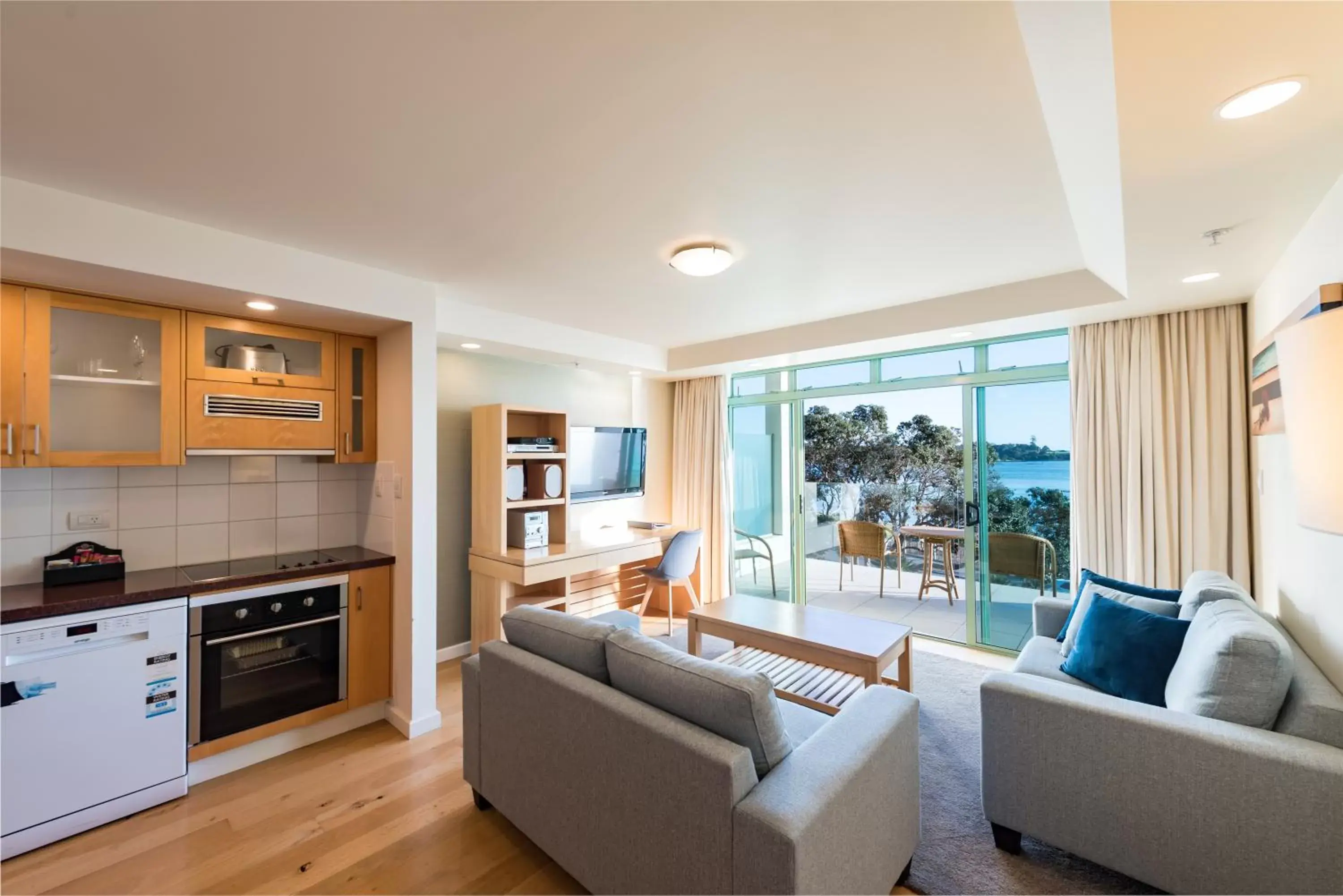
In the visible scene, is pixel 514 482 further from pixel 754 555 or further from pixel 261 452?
pixel 754 555

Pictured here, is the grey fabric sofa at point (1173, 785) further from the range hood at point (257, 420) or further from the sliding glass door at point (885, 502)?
the range hood at point (257, 420)

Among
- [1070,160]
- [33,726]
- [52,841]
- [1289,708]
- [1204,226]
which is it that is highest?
[1070,160]

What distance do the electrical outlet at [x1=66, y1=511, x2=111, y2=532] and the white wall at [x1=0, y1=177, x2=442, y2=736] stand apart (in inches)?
45.7

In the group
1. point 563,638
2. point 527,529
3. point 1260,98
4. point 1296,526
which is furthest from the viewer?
point 527,529

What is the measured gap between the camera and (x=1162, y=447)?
310 cm

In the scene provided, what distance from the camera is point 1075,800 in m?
1.74

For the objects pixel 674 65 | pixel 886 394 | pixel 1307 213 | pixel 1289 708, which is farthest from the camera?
pixel 886 394

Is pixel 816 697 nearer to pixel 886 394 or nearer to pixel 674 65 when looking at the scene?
pixel 886 394

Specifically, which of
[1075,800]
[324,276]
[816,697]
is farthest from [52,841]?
[1075,800]

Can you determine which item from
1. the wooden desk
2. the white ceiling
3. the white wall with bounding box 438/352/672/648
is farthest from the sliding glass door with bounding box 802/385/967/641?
the white ceiling

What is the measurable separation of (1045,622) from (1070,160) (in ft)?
7.41

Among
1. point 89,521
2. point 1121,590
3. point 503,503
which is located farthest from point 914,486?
point 89,521

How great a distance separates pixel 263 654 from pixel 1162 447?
4821 mm

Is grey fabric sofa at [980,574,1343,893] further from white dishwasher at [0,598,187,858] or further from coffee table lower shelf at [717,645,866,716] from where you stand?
white dishwasher at [0,598,187,858]
